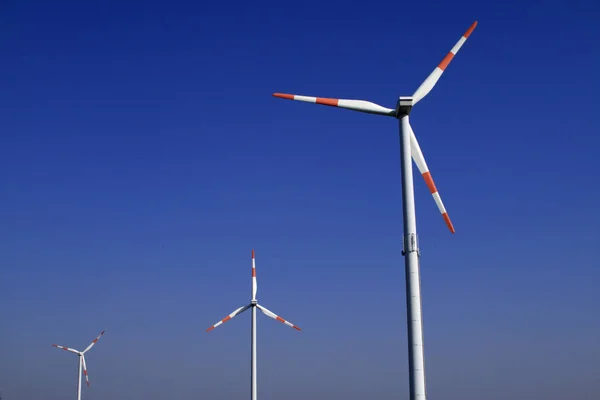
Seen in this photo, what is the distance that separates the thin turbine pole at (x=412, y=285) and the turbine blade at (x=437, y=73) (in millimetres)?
5787

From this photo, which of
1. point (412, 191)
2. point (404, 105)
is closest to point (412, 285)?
point (412, 191)

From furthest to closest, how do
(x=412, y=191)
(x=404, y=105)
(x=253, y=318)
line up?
(x=253, y=318), (x=404, y=105), (x=412, y=191)

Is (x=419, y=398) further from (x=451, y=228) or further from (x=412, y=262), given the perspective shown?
(x=451, y=228)

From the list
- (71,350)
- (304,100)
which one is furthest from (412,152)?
(71,350)

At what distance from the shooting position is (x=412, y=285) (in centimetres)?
5888

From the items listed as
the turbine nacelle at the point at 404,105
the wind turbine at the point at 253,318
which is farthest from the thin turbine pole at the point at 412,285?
the wind turbine at the point at 253,318

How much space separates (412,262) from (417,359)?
295 inches

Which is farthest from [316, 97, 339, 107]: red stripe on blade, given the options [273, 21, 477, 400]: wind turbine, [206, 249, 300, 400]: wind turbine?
[206, 249, 300, 400]: wind turbine

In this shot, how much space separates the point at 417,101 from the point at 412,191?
32.2 ft

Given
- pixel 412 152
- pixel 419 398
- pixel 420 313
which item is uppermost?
pixel 412 152

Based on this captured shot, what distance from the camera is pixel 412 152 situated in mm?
65688

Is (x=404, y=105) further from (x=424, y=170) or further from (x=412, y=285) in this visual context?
(x=412, y=285)

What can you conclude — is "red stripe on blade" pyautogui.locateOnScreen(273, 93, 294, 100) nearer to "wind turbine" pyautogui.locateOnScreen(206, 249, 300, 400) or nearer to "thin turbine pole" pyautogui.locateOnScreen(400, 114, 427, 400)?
"thin turbine pole" pyautogui.locateOnScreen(400, 114, 427, 400)

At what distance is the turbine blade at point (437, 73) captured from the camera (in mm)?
66738
